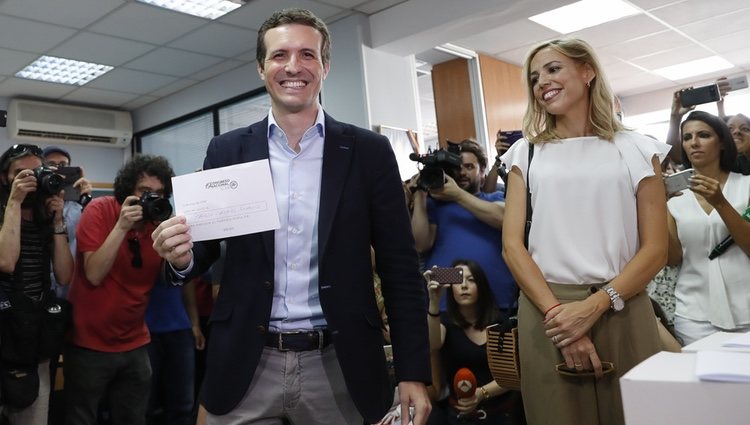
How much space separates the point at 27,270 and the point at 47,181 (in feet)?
1.14

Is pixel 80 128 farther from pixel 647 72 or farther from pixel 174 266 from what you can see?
pixel 647 72

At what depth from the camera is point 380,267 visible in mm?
1208

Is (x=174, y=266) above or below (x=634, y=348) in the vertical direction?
above

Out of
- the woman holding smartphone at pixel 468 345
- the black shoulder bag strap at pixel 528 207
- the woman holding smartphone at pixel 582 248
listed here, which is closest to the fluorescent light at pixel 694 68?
the woman holding smartphone at pixel 468 345

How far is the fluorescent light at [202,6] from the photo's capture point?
404 cm

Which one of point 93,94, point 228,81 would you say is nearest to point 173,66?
point 228,81

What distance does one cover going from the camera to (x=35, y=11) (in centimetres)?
393

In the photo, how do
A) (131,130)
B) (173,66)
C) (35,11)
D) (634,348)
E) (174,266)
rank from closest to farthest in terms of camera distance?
(174,266) → (634,348) → (35,11) → (173,66) → (131,130)

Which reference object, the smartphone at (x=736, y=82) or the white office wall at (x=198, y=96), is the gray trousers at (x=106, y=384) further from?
the white office wall at (x=198, y=96)

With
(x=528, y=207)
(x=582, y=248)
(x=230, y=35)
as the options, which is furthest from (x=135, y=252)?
(x=230, y=35)

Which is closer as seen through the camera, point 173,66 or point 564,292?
point 564,292

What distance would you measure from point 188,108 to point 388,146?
5184 millimetres

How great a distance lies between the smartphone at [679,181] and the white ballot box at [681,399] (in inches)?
46.2

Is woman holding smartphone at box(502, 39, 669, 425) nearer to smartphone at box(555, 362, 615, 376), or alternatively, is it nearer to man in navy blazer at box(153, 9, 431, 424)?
smartphone at box(555, 362, 615, 376)
